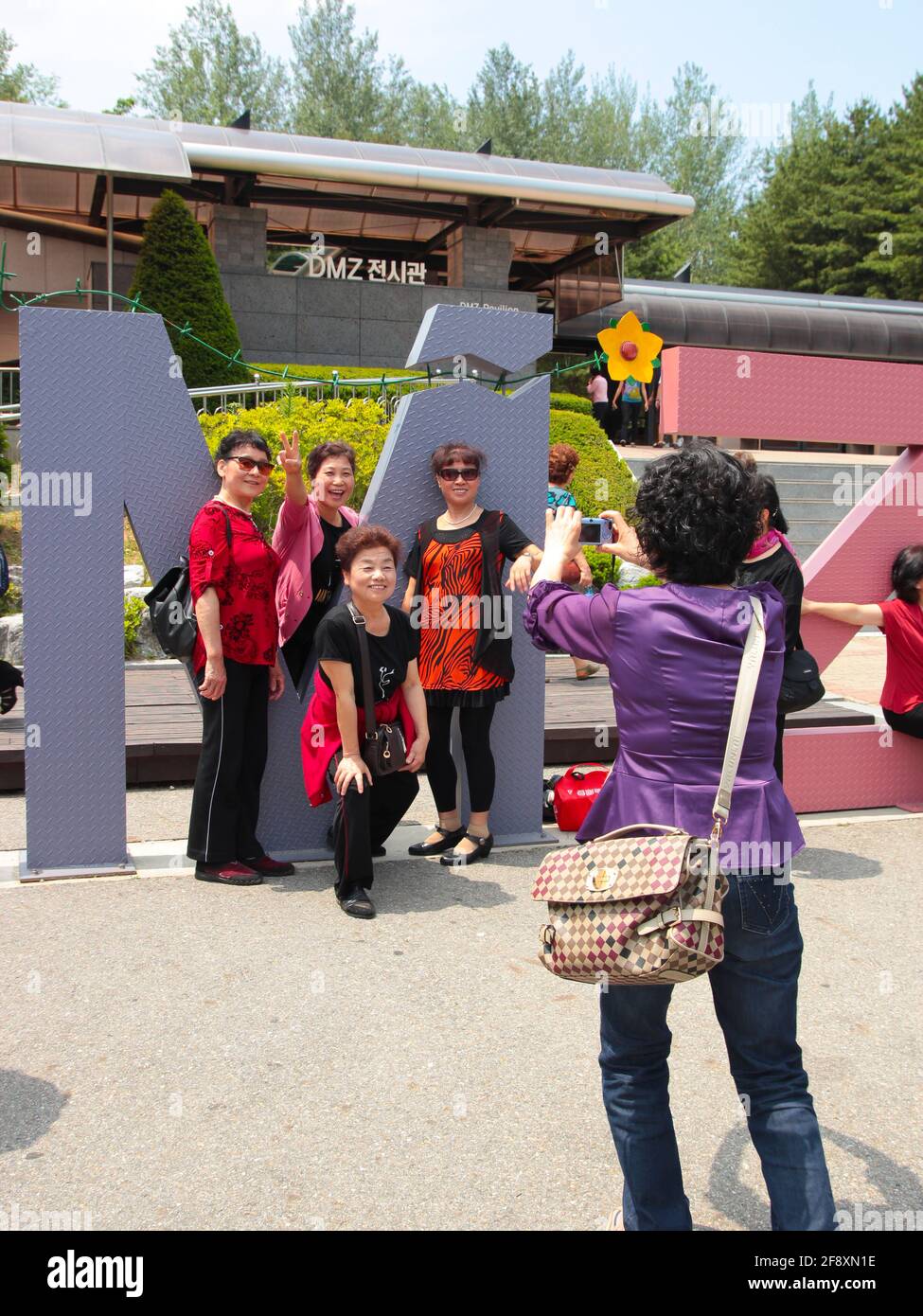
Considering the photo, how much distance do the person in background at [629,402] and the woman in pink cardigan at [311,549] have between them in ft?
43.0

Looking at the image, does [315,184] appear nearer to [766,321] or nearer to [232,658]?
[766,321]

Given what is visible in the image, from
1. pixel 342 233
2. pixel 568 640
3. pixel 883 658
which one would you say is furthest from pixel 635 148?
pixel 568 640

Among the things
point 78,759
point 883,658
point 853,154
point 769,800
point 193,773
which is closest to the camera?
point 769,800

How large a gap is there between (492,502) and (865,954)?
259 cm

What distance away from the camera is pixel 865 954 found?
4.25m

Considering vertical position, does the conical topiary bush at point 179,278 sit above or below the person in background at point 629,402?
above

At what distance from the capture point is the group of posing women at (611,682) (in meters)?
2.28

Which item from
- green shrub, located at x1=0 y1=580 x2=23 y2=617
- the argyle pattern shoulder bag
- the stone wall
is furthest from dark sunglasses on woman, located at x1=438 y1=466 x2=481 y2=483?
the stone wall

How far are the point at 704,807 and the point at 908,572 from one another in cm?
413

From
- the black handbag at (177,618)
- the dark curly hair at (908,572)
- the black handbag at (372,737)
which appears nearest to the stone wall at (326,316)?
the dark curly hair at (908,572)

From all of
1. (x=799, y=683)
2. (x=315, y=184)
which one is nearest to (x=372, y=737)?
(x=799, y=683)

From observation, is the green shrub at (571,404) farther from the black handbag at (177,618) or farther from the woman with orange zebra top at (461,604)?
the black handbag at (177,618)

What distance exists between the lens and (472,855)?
5312mm
